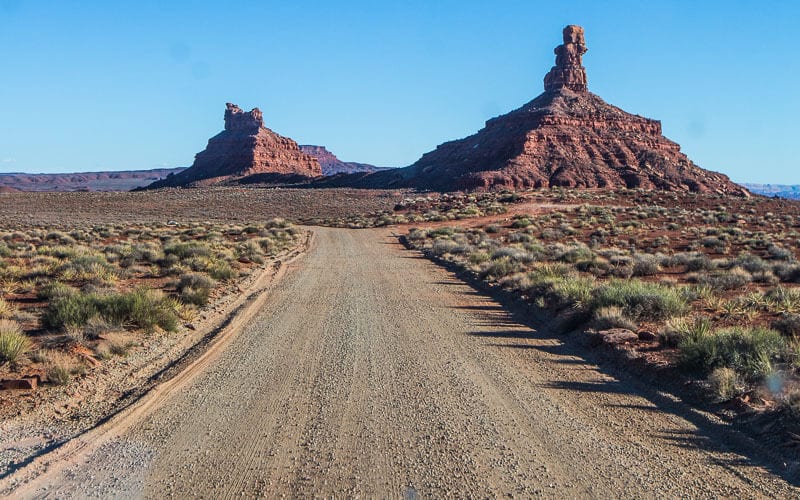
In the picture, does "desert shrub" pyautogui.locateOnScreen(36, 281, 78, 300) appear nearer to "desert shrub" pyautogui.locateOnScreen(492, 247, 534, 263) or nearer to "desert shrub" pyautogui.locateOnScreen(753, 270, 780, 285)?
"desert shrub" pyautogui.locateOnScreen(492, 247, 534, 263)

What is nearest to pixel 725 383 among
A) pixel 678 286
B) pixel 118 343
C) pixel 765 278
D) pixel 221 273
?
pixel 118 343

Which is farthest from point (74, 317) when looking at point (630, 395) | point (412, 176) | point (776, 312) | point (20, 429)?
point (412, 176)

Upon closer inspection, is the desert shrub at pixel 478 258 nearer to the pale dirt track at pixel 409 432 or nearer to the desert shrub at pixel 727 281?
the desert shrub at pixel 727 281

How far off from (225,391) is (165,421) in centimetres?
115

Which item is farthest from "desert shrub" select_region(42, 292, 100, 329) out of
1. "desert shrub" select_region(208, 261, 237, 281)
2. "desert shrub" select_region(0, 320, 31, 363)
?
"desert shrub" select_region(208, 261, 237, 281)

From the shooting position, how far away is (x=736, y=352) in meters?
8.32

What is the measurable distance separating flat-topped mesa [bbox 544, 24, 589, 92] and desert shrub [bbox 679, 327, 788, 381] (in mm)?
123377

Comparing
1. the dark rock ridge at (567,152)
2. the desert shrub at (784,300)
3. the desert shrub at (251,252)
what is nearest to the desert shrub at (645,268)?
the desert shrub at (784,300)

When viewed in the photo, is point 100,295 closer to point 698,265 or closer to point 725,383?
point 725,383

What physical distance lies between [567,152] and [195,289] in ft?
301

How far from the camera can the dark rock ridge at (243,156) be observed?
166750 millimetres

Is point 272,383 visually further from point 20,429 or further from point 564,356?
point 564,356

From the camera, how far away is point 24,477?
5.52 metres

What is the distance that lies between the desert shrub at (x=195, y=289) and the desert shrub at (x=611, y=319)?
8.90 meters
